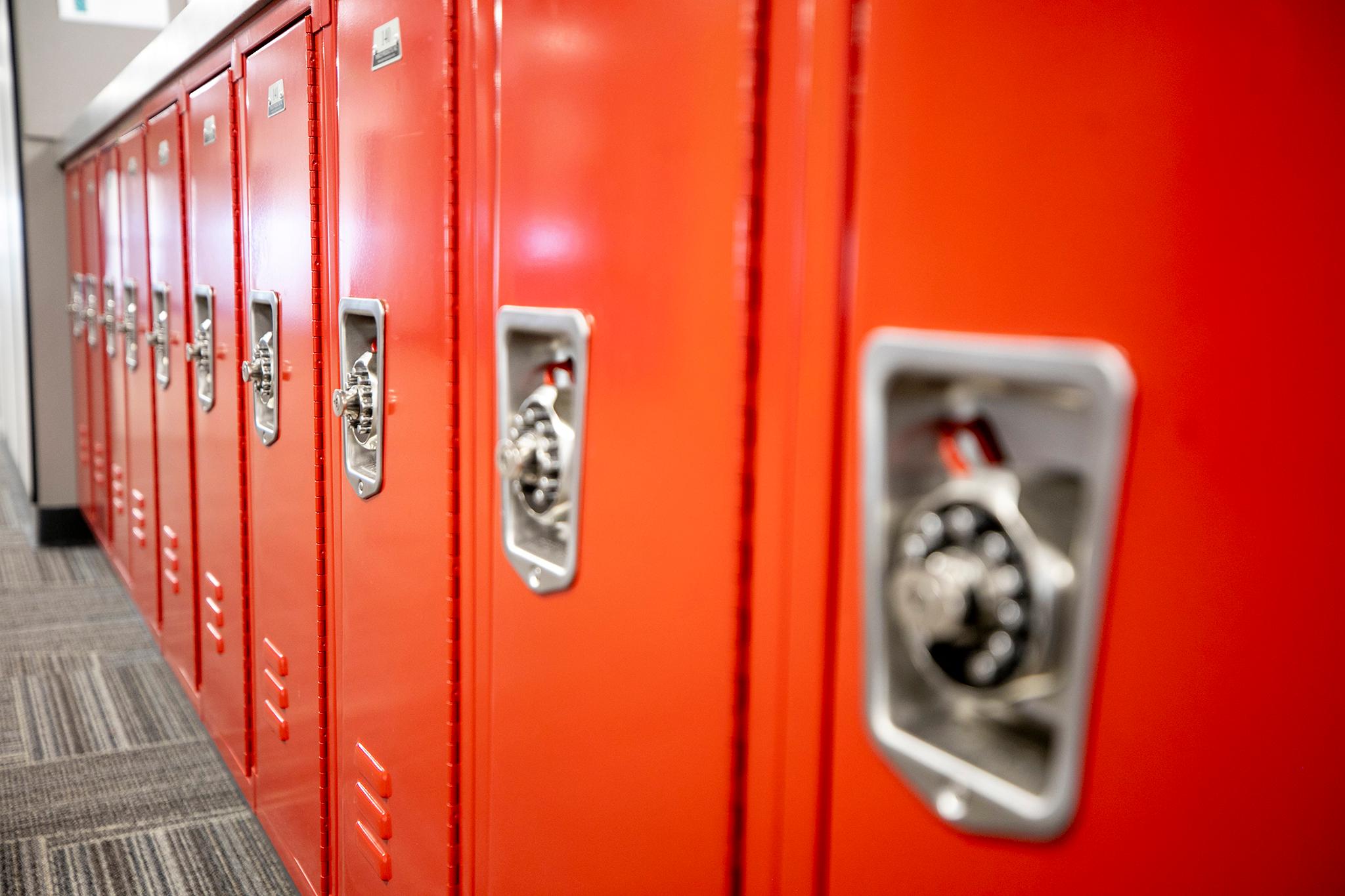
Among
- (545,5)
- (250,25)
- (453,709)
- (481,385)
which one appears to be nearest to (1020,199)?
(545,5)

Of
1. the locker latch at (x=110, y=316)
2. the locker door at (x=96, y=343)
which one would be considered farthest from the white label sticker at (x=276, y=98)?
the locker door at (x=96, y=343)

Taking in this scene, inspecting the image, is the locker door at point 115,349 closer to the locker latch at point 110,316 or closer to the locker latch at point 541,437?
the locker latch at point 110,316

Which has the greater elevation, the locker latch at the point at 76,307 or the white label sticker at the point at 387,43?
the white label sticker at the point at 387,43

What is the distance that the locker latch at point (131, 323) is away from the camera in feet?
13.6

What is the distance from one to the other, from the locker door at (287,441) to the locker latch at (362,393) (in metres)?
0.17

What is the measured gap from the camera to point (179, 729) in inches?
140

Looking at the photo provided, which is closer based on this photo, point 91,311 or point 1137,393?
point 1137,393

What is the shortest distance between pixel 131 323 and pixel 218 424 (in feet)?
5.20

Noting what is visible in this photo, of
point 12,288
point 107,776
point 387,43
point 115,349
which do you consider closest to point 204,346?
point 107,776

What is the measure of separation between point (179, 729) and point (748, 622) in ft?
10.3

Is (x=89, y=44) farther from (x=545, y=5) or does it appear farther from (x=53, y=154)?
(x=545, y=5)

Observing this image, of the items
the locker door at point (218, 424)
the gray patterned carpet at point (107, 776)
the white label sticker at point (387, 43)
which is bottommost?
the gray patterned carpet at point (107, 776)

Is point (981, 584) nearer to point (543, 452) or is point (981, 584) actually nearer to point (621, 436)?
point (621, 436)

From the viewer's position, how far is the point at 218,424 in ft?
9.67
